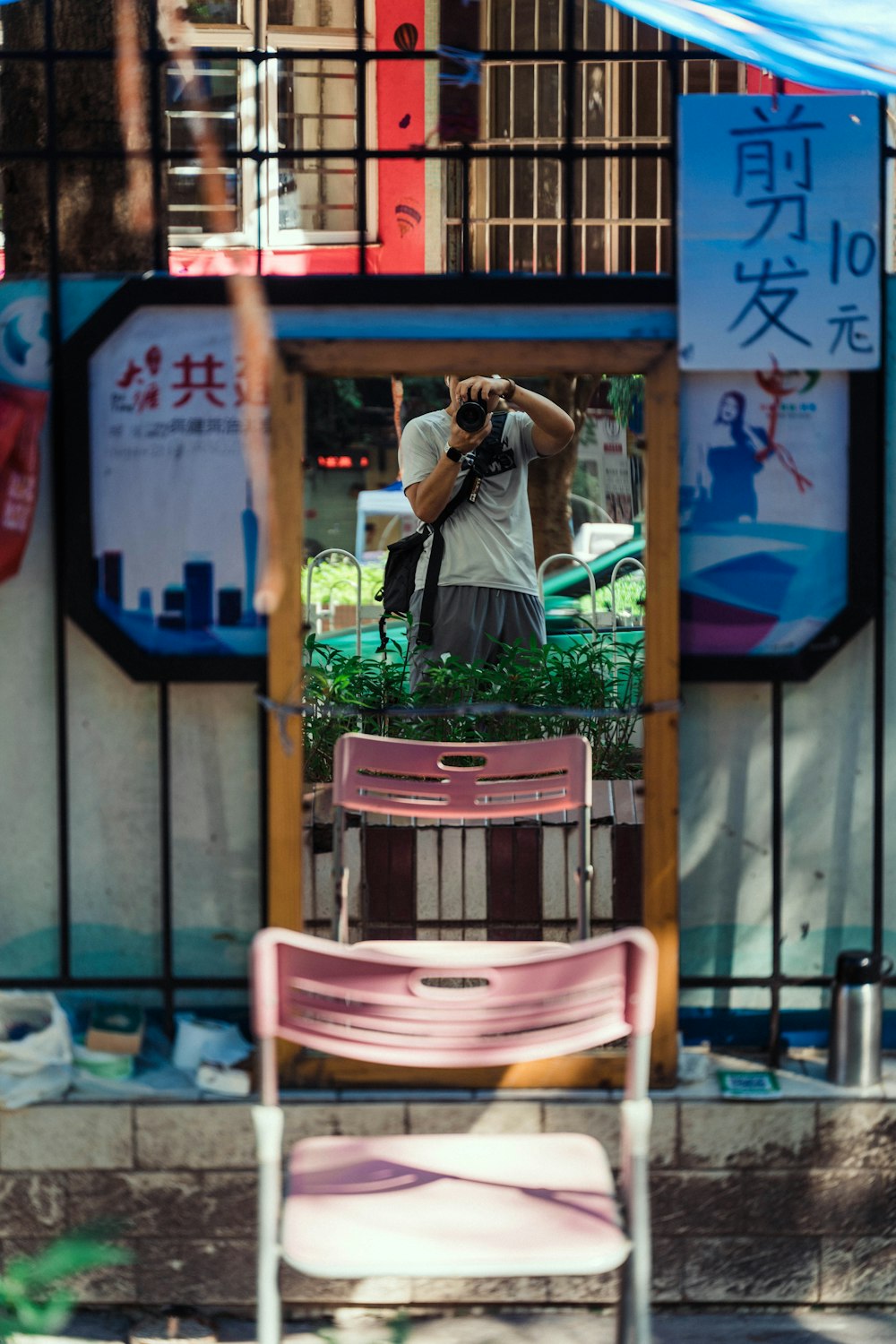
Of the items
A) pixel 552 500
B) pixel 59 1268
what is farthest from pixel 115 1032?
pixel 552 500

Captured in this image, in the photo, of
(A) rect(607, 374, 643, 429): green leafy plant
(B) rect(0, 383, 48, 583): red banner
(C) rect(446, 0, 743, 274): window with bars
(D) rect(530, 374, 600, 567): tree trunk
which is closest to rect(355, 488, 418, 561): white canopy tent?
(D) rect(530, 374, 600, 567): tree trunk

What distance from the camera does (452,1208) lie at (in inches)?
102

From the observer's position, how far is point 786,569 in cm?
386

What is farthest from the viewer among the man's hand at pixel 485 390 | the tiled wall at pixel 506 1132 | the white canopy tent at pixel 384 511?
the white canopy tent at pixel 384 511

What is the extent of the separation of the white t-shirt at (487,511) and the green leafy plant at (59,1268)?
2.57 metres

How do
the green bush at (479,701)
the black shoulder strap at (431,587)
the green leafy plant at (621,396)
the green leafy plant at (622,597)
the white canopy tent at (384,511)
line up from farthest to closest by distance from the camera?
the white canopy tent at (384,511), the green leafy plant at (621,396), the green leafy plant at (622,597), the black shoulder strap at (431,587), the green bush at (479,701)

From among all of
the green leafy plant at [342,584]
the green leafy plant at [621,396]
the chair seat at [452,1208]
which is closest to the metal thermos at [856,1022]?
the chair seat at [452,1208]

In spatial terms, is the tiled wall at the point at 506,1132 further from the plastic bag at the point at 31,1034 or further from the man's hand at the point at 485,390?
the man's hand at the point at 485,390

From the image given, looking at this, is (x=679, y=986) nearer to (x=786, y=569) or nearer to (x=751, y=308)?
(x=786, y=569)

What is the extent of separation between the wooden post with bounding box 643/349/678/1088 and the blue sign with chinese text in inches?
5.8

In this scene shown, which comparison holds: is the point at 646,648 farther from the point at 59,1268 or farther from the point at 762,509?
the point at 59,1268

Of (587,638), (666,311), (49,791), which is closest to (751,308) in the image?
(666,311)

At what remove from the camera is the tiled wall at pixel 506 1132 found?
3.71m

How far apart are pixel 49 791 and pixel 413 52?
6.84 ft
